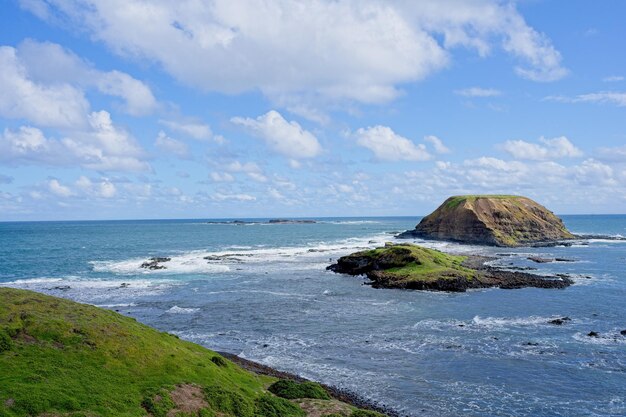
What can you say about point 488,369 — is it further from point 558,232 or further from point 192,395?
point 558,232

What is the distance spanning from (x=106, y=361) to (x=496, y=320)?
137 ft

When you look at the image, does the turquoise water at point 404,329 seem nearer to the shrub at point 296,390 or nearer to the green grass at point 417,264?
the shrub at point 296,390

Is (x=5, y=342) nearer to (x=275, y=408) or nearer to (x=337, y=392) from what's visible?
(x=275, y=408)

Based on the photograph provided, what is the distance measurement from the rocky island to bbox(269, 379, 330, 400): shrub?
147 ft

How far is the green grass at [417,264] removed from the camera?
74375 millimetres

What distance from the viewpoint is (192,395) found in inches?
918

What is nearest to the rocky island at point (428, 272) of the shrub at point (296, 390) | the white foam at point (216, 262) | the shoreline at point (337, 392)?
the white foam at point (216, 262)

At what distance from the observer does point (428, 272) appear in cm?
7506

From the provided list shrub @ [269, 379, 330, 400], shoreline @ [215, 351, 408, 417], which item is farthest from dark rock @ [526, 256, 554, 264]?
shrub @ [269, 379, 330, 400]

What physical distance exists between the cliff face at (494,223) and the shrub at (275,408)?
125280 mm

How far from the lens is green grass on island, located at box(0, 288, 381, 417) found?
2003 cm

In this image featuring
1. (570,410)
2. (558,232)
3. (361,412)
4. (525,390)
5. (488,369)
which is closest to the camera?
(361,412)

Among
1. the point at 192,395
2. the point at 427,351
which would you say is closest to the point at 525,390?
the point at 427,351

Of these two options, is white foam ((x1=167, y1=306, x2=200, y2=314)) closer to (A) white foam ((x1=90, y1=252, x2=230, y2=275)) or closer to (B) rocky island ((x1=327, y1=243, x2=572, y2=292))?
(B) rocky island ((x1=327, y1=243, x2=572, y2=292))
